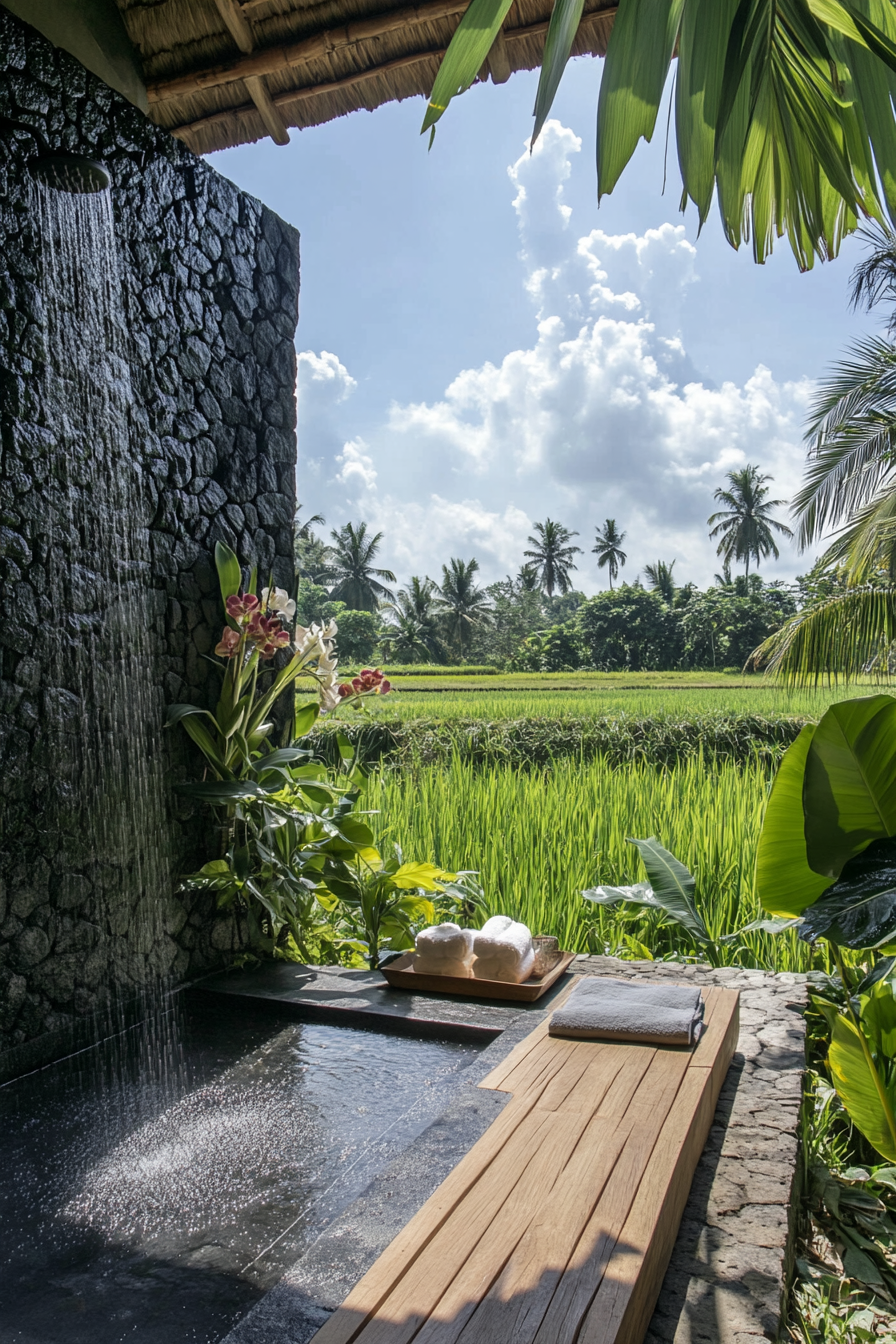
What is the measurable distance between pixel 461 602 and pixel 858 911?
108 ft

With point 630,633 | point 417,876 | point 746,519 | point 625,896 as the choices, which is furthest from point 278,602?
point 746,519

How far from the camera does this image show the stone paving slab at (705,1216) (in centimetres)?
125

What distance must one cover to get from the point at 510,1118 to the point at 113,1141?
869 millimetres

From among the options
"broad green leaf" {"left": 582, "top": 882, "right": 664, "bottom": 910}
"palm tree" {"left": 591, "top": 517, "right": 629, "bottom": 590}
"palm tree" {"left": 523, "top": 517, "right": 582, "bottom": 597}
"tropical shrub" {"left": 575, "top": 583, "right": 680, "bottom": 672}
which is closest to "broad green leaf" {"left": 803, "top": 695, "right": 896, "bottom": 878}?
"broad green leaf" {"left": 582, "top": 882, "right": 664, "bottom": 910}

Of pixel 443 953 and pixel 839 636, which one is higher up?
pixel 839 636

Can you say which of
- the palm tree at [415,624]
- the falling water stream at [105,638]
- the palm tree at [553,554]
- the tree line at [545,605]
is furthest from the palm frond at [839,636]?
the palm tree at [553,554]

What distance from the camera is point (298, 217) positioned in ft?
11.6

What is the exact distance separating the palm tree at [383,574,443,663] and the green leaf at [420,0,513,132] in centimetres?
2878

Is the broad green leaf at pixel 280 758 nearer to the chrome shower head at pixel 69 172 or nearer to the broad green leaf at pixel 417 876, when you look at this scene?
the broad green leaf at pixel 417 876

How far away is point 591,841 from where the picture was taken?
149 inches

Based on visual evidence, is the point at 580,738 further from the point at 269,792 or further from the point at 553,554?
the point at 553,554

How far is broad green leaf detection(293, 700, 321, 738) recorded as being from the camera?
126 inches

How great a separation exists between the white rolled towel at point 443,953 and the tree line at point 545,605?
2176 cm

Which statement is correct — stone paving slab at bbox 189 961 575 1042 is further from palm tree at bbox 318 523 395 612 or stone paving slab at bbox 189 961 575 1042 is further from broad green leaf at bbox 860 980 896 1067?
palm tree at bbox 318 523 395 612
